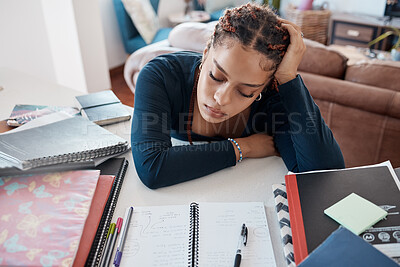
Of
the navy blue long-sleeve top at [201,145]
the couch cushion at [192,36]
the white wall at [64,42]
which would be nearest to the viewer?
the navy blue long-sleeve top at [201,145]

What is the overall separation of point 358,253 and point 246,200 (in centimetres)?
34

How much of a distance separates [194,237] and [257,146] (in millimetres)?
407

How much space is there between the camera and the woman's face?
2.99 ft

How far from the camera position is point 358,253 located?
613mm

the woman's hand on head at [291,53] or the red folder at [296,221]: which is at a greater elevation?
the woman's hand on head at [291,53]

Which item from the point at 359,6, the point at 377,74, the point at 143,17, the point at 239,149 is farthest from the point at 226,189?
the point at 359,6

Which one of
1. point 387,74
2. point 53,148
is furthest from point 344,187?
point 387,74

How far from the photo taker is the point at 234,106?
3.23 feet

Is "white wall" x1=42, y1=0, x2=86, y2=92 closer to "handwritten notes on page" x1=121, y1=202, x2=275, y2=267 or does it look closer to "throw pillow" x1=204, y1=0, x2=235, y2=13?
"throw pillow" x1=204, y1=0, x2=235, y2=13

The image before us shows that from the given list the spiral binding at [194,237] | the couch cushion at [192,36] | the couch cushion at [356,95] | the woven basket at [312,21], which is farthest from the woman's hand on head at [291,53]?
the woven basket at [312,21]

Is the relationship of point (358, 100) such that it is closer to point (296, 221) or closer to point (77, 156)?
point (296, 221)

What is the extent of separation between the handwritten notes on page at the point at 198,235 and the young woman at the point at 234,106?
0.13m

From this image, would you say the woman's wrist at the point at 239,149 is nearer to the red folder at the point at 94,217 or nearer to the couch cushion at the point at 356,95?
the red folder at the point at 94,217

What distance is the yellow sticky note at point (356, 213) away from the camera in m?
0.73
